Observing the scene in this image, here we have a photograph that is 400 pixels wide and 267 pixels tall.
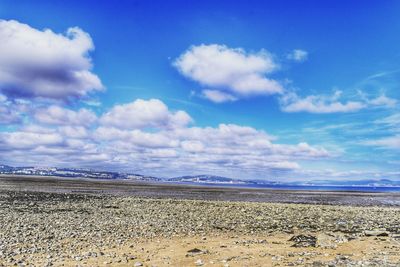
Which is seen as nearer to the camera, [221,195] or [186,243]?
[186,243]

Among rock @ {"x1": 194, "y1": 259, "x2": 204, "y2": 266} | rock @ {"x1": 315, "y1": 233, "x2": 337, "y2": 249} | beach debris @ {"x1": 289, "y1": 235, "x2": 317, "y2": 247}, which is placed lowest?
rock @ {"x1": 194, "y1": 259, "x2": 204, "y2": 266}

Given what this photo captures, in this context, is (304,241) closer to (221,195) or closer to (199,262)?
(199,262)

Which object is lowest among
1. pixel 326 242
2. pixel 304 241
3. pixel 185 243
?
pixel 185 243

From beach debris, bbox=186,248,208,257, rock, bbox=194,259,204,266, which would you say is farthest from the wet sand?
rock, bbox=194,259,204,266

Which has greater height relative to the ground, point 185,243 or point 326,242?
point 326,242

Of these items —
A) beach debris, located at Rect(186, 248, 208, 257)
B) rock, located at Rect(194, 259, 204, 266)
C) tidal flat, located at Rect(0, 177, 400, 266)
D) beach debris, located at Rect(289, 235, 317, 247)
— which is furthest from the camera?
beach debris, located at Rect(289, 235, 317, 247)

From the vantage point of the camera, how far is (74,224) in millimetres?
27672

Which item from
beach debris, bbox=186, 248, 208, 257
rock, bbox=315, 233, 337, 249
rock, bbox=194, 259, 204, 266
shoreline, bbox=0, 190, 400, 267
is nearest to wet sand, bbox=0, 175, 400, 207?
shoreline, bbox=0, 190, 400, 267

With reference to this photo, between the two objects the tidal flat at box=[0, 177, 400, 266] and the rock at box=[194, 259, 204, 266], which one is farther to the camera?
the tidal flat at box=[0, 177, 400, 266]

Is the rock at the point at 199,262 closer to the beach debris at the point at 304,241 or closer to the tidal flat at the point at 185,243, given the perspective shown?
the tidal flat at the point at 185,243

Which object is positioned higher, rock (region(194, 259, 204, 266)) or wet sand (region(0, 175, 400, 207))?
wet sand (region(0, 175, 400, 207))

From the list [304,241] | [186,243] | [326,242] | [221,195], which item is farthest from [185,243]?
[221,195]

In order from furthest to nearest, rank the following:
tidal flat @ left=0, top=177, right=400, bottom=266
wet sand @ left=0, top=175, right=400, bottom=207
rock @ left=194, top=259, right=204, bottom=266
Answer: wet sand @ left=0, top=175, right=400, bottom=207 < tidal flat @ left=0, top=177, right=400, bottom=266 < rock @ left=194, top=259, right=204, bottom=266

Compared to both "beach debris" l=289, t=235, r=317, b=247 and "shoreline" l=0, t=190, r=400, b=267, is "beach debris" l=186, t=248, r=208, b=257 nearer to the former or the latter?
"shoreline" l=0, t=190, r=400, b=267
